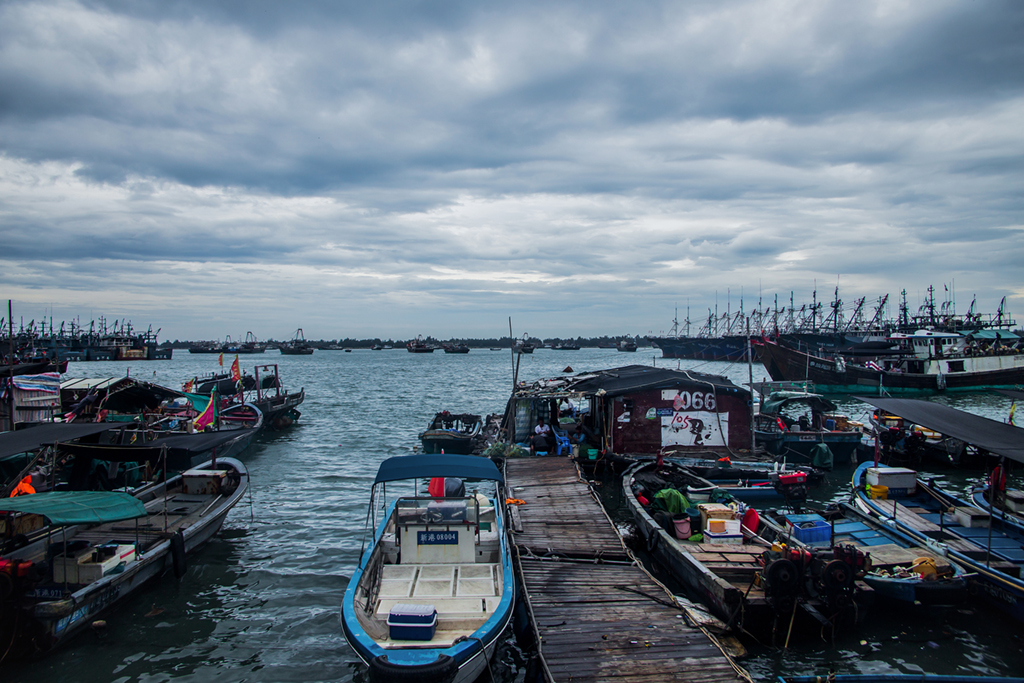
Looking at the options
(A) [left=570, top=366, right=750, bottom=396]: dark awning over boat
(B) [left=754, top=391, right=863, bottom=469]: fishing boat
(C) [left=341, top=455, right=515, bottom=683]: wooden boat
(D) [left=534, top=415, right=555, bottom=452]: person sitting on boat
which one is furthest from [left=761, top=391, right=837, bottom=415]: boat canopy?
(C) [left=341, top=455, right=515, bottom=683]: wooden boat

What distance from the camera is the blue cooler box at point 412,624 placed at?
25.1ft

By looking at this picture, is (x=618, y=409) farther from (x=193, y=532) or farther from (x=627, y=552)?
(x=193, y=532)

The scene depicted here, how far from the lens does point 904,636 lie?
32.7 ft

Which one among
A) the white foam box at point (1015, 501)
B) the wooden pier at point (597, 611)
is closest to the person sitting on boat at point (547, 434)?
the wooden pier at point (597, 611)

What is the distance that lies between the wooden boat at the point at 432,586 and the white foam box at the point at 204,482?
6.76 meters

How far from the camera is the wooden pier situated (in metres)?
7.39

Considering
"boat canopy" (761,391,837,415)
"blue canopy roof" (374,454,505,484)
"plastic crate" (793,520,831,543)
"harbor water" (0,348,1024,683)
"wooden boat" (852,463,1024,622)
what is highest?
"blue canopy roof" (374,454,505,484)

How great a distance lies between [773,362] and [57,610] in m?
65.3

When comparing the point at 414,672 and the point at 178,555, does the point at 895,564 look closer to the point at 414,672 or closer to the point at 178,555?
the point at 414,672

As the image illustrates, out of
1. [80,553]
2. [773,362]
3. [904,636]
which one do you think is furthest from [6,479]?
[773,362]

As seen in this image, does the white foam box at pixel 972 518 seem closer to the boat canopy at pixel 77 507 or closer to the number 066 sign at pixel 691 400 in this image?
the number 066 sign at pixel 691 400

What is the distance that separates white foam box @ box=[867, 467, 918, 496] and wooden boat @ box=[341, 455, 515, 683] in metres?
10.3

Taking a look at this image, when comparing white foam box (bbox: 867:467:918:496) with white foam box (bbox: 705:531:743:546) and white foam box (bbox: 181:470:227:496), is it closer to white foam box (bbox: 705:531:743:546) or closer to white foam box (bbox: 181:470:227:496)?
white foam box (bbox: 705:531:743:546)

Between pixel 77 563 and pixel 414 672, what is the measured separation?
737 centimetres
